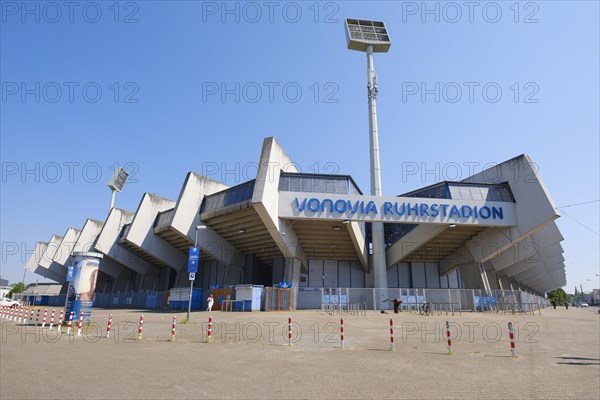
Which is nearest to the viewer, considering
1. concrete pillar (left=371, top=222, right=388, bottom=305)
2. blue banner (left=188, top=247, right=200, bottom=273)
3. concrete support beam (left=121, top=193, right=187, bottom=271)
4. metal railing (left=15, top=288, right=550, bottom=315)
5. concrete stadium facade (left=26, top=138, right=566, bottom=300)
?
blue banner (left=188, top=247, right=200, bottom=273)

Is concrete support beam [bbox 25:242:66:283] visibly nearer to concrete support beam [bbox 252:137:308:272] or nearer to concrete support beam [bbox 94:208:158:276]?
concrete support beam [bbox 94:208:158:276]

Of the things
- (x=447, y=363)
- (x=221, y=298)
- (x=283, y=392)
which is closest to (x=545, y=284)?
(x=221, y=298)

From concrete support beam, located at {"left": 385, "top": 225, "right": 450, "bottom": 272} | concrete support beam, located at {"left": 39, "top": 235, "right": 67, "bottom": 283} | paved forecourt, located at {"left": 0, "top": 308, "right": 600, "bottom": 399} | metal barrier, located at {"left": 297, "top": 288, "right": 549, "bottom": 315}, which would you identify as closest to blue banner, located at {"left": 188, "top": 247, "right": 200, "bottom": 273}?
paved forecourt, located at {"left": 0, "top": 308, "right": 600, "bottom": 399}

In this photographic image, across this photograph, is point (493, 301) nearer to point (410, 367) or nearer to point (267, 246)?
point (267, 246)

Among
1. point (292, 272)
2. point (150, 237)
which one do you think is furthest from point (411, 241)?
point (150, 237)

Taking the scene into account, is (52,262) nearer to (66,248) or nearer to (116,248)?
(66,248)

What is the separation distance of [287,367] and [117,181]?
65.2 m

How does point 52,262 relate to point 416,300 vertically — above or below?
above

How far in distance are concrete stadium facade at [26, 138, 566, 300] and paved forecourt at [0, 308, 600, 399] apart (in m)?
16.6

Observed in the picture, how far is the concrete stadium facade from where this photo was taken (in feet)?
106

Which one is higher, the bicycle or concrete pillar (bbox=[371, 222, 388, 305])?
concrete pillar (bbox=[371, 222, 388, 305])

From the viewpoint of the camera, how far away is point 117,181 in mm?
65625

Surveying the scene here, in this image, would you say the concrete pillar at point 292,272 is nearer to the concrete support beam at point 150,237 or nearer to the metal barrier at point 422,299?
the metal barrier at point 422,299

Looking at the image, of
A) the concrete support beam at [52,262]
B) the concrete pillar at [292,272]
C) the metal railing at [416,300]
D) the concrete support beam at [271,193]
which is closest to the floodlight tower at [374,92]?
the metal railing at [416,300]
